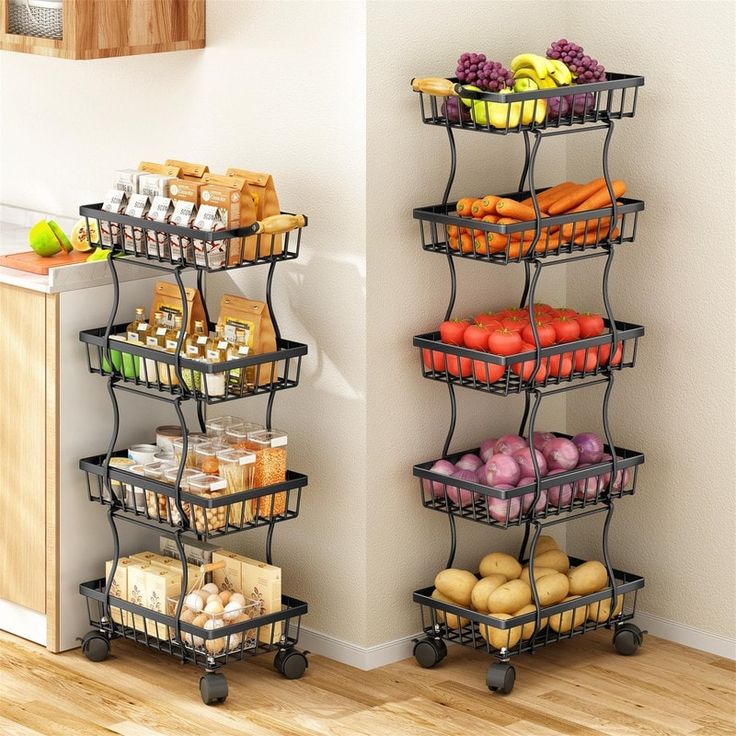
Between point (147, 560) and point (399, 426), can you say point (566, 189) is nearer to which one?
point (399, 426)

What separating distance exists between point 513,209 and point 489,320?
1.07ft

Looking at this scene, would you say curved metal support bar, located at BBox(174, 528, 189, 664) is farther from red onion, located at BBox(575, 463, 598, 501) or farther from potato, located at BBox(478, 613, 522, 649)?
red onion, located at BBox(575, 463, 598, 501)

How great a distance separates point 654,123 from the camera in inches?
149

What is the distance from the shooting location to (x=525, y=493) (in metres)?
3.57

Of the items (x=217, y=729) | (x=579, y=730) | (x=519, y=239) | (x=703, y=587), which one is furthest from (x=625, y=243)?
(x=217, y=729)

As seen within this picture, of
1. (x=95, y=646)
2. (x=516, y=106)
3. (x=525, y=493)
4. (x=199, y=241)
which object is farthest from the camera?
(x=95, y=646)

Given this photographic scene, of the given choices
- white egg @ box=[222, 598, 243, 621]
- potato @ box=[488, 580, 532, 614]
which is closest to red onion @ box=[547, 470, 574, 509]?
potato @ box=[488, 580, 532, 614]

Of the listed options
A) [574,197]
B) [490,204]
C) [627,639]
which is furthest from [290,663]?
[574,197]

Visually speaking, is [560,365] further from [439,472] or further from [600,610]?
[600,610]

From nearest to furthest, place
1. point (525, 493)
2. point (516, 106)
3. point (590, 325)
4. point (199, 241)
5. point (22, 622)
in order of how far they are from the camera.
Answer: point (516, 106) → point (199, 241) → point (525, 493) → point (590, 325) → point (22, 622)

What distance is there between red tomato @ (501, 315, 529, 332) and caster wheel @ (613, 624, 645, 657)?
0.83m

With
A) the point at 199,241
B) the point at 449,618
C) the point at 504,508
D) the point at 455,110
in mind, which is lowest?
the point at 449,618

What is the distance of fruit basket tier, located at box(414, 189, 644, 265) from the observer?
3451 millimetres

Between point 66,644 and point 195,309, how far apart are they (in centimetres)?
90
